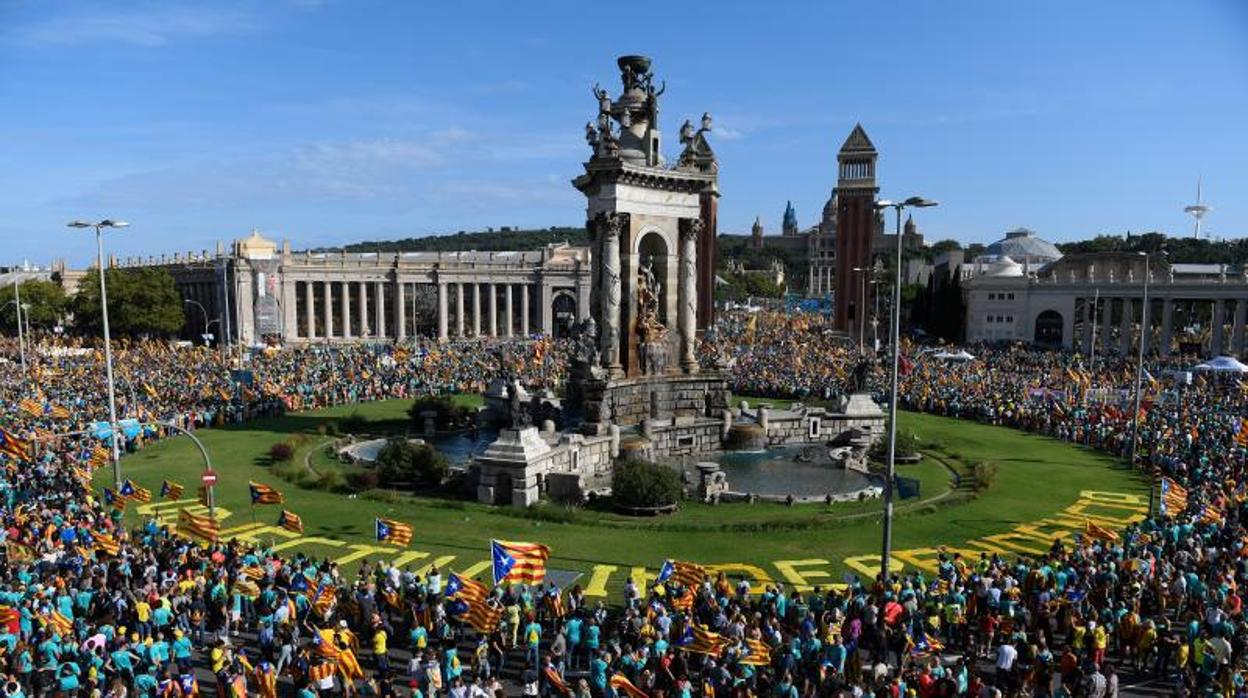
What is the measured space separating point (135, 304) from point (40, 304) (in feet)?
58.2

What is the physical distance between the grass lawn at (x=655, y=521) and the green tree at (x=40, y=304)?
3139 inches

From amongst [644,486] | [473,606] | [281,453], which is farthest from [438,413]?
[473,606]

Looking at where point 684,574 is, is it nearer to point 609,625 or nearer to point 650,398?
point 609,625

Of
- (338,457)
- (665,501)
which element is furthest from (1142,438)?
(338,457)

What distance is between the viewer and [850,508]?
29.9m

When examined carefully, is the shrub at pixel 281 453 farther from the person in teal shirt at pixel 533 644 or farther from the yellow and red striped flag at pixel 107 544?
the person in teal shirt at pixel 533 644

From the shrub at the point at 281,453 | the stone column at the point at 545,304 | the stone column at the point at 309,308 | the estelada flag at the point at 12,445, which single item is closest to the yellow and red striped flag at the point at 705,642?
the estelada flag at the point at 12,445

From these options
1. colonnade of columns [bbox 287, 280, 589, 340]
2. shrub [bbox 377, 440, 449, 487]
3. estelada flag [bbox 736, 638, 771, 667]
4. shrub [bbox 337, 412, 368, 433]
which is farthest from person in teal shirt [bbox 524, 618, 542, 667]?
colonnade of columns [bbox 287, 280, 589, 340]

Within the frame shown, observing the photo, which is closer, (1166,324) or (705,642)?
(705,642)

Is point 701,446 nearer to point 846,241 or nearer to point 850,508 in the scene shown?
point 850,508

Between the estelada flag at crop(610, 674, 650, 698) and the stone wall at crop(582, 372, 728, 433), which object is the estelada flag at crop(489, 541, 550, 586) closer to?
the estelada flag at crop(610, 674, 650, 698)

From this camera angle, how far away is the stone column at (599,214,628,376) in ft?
132

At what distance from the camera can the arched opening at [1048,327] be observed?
313 feet

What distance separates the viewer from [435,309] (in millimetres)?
125625
